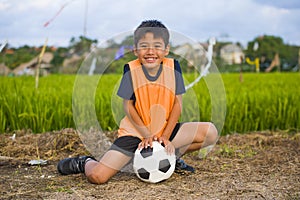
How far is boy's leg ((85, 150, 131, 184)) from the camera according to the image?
218cm

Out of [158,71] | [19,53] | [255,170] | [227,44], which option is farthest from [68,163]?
[227,44]

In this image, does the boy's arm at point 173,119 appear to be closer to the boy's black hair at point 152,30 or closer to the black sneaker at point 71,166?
the boy's black hair at point 152,30

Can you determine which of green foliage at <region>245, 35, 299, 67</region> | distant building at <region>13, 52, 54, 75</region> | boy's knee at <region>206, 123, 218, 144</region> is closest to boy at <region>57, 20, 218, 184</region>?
boy's knee at <region>206, 123, 218, 144</region>

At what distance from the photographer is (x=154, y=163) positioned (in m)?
2.13

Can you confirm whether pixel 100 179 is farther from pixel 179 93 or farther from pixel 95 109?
pixel 95 109

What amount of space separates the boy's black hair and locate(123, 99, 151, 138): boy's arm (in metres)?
0.32

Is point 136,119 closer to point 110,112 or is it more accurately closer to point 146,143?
point 146,143

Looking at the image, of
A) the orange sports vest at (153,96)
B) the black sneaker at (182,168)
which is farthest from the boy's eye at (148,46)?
the black sneaker at (182,168)

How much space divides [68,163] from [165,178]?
1.85 feet

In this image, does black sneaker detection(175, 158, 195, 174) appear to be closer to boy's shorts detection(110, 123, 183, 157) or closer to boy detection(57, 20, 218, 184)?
boy detection(57, 20, 218, 184)

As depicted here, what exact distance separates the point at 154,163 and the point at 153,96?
1.22 feet

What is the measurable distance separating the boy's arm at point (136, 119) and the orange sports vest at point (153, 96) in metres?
0.03

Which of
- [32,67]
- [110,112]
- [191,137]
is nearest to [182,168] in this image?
[191,137]

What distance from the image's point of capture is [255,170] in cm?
247
